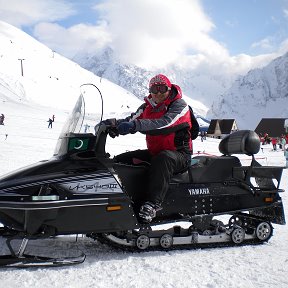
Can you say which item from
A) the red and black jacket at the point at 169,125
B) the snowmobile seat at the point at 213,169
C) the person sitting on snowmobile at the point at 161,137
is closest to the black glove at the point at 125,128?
the person sitting on snowmobile at the point at 161,137

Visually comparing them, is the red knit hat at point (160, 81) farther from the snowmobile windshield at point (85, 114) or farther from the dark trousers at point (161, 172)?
the dark trousers at point (161, 172)

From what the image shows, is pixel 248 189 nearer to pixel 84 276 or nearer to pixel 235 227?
pixel 235 227

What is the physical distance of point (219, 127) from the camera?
265 ft

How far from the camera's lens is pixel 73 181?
384 cm

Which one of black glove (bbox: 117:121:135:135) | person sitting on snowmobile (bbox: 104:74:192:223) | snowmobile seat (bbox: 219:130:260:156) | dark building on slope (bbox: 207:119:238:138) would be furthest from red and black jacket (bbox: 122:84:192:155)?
dark building on slope (bbox: 207:119:238:138)

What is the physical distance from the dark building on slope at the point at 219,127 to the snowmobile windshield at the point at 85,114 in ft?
235

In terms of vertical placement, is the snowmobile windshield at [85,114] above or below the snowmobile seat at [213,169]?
above

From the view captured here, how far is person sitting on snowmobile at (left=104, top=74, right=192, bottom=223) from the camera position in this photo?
407cm

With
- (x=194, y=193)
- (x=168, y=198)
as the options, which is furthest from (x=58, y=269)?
(x=194, y=193)

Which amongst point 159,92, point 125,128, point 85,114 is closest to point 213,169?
point 159,92

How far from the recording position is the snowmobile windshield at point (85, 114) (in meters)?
4.22

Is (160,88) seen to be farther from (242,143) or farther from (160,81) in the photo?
(242,143)

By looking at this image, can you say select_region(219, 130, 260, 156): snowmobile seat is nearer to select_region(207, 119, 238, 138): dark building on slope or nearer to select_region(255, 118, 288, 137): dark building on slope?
select_region(207, 119, 238, 138): dark building on slope

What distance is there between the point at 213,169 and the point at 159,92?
3.62 feet
